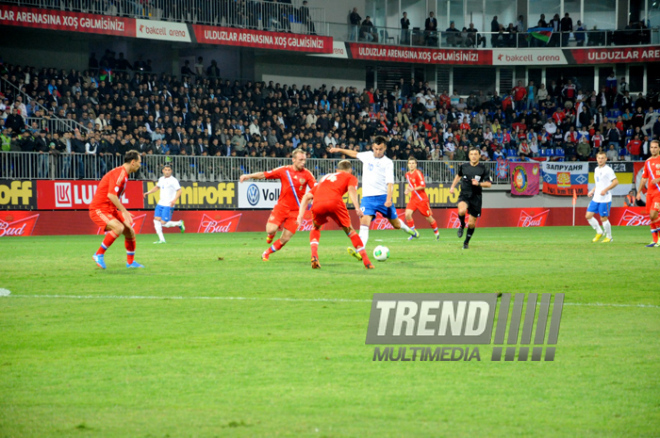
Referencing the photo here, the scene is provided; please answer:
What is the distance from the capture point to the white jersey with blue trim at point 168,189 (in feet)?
73.2

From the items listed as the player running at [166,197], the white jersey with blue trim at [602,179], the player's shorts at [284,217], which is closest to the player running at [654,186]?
the white jersey with blue trim at [602,179]

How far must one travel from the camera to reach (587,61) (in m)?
46.6

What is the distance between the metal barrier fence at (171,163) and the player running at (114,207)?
14.3 metres

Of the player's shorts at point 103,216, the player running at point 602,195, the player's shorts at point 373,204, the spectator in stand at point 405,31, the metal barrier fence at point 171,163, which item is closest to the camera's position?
the player's shorts at point 103,216

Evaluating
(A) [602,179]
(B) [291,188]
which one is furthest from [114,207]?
(A) [602,179]

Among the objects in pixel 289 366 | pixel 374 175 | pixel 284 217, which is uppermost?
pixel 374 175

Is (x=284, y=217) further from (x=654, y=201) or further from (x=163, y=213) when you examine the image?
(x=654, y=201)

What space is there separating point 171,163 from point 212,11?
11533 millimetres

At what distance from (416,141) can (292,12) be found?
974cm

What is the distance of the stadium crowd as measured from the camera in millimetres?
29422

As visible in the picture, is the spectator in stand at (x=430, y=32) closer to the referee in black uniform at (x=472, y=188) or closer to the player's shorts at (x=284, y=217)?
the referee in black uniform at (x=472, y=188)

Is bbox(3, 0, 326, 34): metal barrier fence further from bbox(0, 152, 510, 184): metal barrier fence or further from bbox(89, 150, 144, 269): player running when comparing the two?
bbox(89, 150, 144, 269): player running

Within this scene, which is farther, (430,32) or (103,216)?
(430,32)

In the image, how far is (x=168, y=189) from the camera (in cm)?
2238
